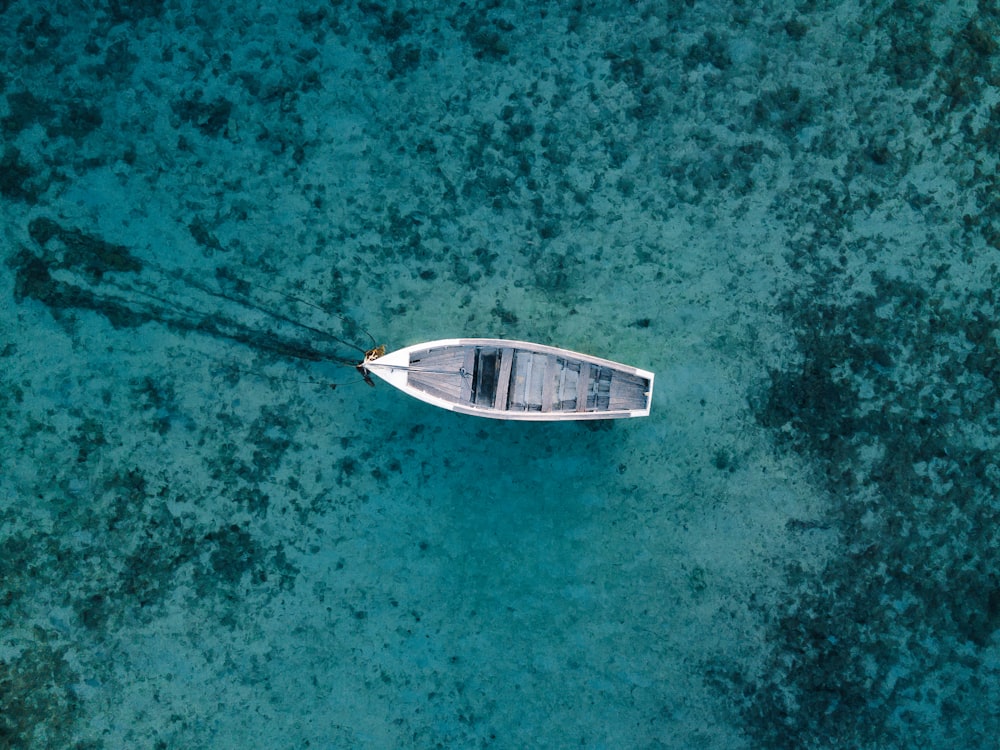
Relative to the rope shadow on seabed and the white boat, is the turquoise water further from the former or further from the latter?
the white boat

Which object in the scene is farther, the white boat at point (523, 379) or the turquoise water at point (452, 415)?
the turquoise water at point (452, 415)

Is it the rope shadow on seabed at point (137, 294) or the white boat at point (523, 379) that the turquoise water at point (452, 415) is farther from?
the white boat at point (523, 379)

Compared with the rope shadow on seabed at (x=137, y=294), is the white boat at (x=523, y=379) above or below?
below

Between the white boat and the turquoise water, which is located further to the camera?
the turquoise water

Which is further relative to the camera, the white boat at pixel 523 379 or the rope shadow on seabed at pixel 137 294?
the rope shadow on seabed at pixel 137 294

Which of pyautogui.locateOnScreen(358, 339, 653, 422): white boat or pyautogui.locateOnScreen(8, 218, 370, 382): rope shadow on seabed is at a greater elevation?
pyautogui.locateOnScreen(8, 218, 370, 382): rope shadow on seabed

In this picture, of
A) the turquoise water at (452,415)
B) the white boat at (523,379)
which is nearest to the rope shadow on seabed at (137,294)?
the turquoise water at (452,415)

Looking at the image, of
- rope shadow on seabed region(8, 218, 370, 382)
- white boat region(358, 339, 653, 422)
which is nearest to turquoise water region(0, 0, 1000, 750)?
rope shadow on seabed region(8, 218, 370, 382)

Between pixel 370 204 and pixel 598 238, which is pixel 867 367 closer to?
pixel 598 238
